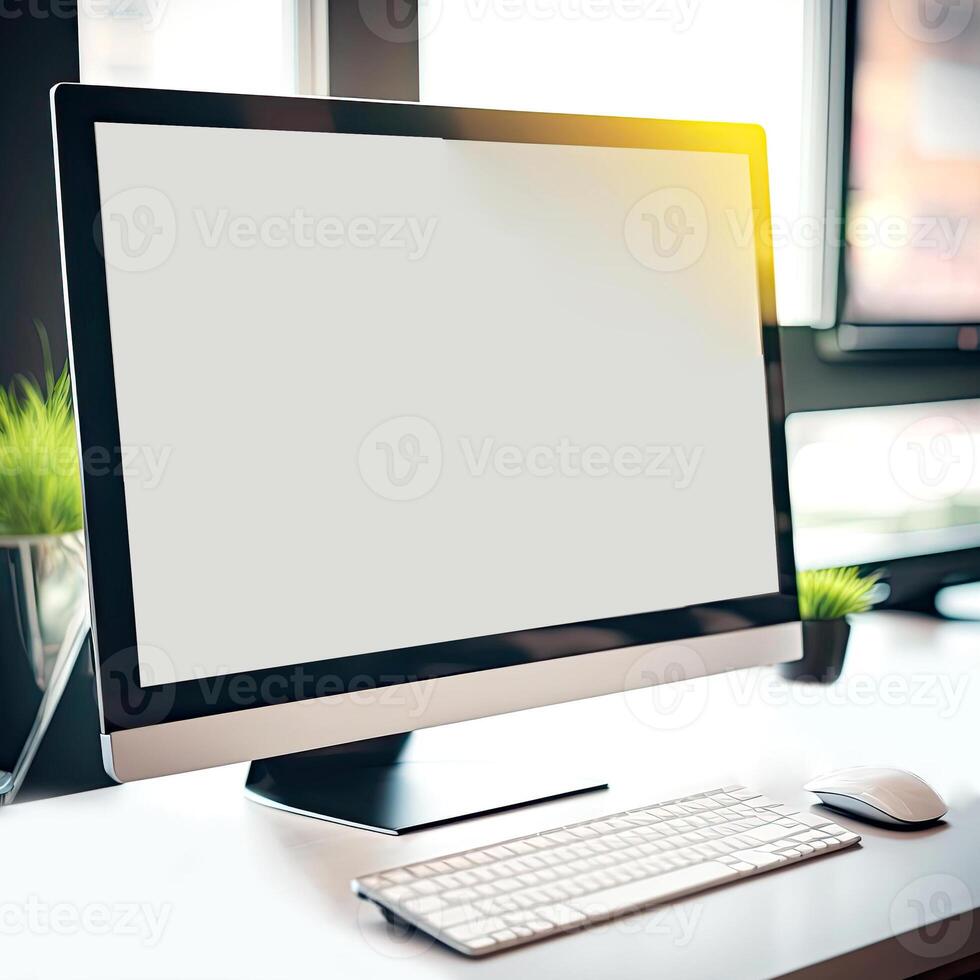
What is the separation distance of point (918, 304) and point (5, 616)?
133cm

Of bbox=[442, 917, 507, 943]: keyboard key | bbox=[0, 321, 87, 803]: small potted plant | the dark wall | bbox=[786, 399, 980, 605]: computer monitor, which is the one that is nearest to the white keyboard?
bbox=[442, 917, 507, 943]: keyboard key

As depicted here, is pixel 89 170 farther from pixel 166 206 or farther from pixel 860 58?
pixel 860 58

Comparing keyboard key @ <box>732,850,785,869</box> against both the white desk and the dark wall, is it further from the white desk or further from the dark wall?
the dark wall

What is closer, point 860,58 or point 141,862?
point 141,862

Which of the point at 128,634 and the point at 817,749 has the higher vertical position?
the point at 128,634

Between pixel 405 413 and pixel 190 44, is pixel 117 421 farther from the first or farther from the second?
pixel 190 44

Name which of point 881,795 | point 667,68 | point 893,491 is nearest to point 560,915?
point 881,795

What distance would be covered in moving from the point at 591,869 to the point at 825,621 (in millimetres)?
593

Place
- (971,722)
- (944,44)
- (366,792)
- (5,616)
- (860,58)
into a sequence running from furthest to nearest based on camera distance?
1. (944,44)
2. (860,58)
3. (971,722)
4. (5,616)
5. (366,792)

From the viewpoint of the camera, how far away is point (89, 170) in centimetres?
70

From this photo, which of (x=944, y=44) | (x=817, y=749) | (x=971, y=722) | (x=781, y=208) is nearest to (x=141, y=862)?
(x=817, y=749)

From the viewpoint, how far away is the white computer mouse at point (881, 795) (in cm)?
79

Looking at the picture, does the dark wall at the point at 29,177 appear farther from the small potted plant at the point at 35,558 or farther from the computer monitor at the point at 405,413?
the computer monitor at the point at 405,413

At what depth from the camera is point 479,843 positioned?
0.76 metres
